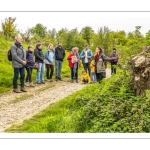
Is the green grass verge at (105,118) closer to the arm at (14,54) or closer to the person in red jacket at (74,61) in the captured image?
Result: the arm at (14,54)

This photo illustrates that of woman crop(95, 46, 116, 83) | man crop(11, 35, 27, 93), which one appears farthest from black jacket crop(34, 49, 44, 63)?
woman crop(95, 46, 116, 83)

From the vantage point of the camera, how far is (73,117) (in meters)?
8.56

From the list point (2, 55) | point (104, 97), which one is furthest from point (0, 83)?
point (104, 97)

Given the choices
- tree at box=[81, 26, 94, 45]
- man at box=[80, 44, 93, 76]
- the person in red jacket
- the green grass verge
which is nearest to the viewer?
the green grass verge

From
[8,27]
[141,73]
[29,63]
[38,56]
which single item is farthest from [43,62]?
[8,27]

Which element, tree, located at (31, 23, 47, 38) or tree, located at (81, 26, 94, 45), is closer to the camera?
tree, located at (31, 23, 47, 38)

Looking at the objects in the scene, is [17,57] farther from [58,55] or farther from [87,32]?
[87,32]

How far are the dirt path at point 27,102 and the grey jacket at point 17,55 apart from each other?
43.4 inches

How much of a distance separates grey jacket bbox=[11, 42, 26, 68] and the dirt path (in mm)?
1102

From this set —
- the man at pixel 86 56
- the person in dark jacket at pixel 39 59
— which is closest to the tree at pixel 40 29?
the man at pixel 86 56

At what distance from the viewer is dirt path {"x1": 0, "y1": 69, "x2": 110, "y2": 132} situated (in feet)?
31.2

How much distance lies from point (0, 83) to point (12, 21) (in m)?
17.5

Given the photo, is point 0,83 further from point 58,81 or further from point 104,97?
point 104,97

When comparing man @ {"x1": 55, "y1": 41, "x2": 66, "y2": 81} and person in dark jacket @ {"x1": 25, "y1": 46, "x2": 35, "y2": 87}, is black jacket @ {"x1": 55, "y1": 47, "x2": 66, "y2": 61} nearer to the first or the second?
man @ {"x1": 55, "y1": 41, "x2": 66, "y2": 81}
